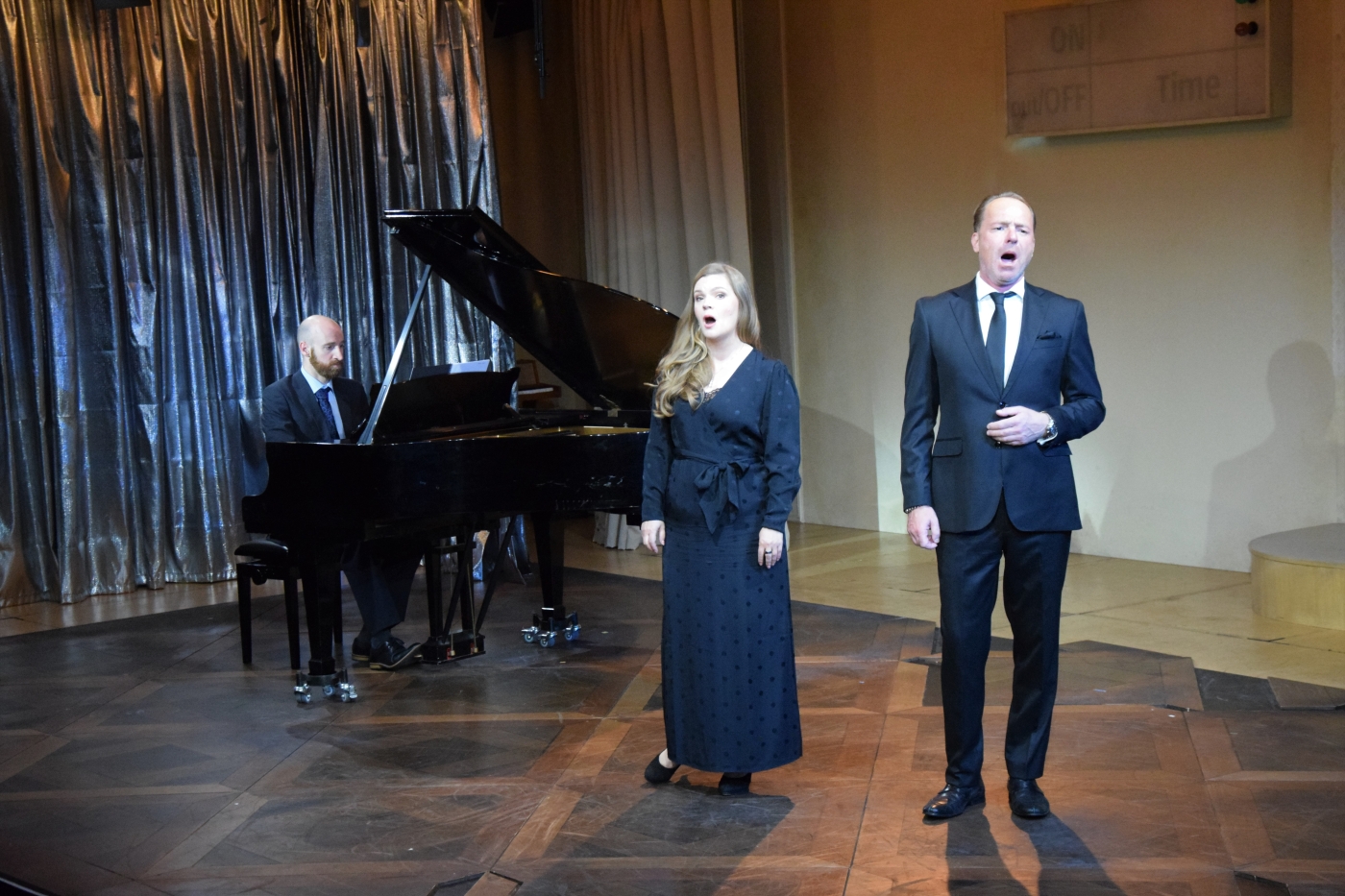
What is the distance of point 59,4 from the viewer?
6.36 metres

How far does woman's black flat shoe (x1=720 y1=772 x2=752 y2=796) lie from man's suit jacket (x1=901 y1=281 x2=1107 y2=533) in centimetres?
87

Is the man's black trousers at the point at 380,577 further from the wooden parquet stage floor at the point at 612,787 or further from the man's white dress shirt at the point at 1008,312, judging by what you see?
the man's white dress shirt at the point at 1008,312

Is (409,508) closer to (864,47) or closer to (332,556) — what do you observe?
(332,556)

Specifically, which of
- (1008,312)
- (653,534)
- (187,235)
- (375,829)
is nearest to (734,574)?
(653,534)

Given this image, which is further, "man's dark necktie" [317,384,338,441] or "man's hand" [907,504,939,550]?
"man's dark necktie" [317,384,338,441]

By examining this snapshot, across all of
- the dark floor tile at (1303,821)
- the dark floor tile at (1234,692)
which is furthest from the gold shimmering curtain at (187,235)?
the dark floor tile at (1303,821)

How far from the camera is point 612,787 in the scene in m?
3.57

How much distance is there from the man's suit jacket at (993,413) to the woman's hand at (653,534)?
62cm

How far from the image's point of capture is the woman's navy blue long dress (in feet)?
Answer: 11.0

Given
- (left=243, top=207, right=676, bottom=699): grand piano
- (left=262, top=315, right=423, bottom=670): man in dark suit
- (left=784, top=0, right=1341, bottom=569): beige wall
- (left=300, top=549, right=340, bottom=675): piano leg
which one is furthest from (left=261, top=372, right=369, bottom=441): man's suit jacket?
(left=784, top=0, right=1341, bottom=569): beige wall

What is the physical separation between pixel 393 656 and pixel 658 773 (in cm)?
162

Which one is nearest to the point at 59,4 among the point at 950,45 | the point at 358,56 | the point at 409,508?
the point at 358,56

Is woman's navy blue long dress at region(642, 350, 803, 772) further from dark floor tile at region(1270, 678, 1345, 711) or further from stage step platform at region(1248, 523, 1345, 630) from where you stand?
stage step platform at region(1248, 523, 1345, 630)

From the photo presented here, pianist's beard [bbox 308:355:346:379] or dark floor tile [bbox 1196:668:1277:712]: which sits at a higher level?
pianist's beard [bbox 308:355:346:379]
